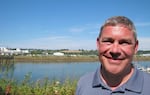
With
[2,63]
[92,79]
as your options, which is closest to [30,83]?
[2,63]

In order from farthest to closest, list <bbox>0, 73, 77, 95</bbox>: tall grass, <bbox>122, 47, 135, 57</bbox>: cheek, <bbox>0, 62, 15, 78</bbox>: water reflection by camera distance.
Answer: <bbox>0, 62, 15, 78</bbox>: water reflection
<bbox>0, 73, 77, 95</bbox>: tall grass
<bbox>122, 47, 135, 57</bbox>: cheek

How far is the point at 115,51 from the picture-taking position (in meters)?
1.99

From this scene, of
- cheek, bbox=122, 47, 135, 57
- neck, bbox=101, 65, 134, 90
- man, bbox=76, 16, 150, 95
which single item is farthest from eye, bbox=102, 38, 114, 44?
neck, bbox=101, 65, 134, 90

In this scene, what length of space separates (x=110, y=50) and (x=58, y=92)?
6234mm

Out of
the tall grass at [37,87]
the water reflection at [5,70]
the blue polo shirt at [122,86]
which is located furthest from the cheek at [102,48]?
the water reflection at [5,70]

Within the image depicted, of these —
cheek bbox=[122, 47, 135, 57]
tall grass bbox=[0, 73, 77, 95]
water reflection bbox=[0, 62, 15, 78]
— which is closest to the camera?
cheek bbox=[122, 47, 135, 57]

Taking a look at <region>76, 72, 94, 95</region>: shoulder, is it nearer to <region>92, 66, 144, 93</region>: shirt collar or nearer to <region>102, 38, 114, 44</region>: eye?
<region>92, 66, 144, 93</region>: shirt collar

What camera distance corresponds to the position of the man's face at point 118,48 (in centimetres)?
199

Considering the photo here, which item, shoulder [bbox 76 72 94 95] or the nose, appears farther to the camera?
shoulder [bbox 76 72 94 95]

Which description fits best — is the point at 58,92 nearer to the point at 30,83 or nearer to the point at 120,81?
the point at 30,83

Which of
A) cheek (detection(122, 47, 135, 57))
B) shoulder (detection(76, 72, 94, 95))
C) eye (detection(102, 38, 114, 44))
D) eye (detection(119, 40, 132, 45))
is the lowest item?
shoulder (detection(76, 72, 94, 95))

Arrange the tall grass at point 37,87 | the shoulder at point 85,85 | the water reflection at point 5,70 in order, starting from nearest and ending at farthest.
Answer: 1. the shoulder at point 85,85
2. the tall grass at point 37,87
3. the water reflection at point 5,70

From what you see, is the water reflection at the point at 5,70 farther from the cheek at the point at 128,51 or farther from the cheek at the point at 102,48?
the cheek at the point at 128,51

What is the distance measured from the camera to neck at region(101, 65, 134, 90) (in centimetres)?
206
